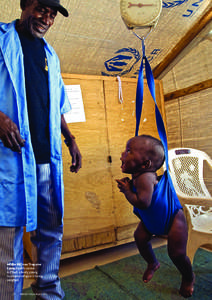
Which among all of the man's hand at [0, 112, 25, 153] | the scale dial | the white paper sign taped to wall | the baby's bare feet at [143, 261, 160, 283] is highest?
the scale dial

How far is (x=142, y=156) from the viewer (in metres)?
1.06

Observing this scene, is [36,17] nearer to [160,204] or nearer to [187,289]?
[160,204]

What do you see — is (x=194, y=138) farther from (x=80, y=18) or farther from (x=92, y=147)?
(x=80, y=18)

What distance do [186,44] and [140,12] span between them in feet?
3.99

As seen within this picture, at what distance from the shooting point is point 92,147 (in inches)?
80.0

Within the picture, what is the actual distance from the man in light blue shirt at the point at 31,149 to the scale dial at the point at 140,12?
303 millimetres

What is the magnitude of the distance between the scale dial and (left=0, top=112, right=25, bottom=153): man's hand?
654 mm

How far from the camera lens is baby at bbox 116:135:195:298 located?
98cm

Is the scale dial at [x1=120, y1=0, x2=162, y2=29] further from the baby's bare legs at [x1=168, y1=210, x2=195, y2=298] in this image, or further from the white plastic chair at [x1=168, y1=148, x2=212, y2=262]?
the white plastic chair at [x1=168, y1=148, x2=212, y2=262]

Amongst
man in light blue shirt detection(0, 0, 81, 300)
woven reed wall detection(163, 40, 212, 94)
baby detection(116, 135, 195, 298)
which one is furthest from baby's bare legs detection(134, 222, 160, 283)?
woven reed wall detection(163, 40, 212, 94)

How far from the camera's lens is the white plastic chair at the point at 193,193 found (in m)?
1.61

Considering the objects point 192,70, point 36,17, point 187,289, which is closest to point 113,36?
point 192,70

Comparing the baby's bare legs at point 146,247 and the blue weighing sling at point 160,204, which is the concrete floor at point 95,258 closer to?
the baby's bare legs at point 146,247

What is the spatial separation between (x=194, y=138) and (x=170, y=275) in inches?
46.8
